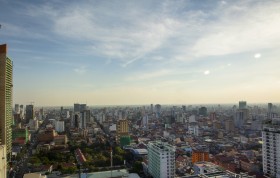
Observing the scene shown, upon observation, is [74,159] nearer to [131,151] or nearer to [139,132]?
[131,151]

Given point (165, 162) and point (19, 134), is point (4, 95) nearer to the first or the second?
point (165, 162)

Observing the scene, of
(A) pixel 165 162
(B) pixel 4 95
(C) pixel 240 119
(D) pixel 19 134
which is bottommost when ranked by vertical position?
(D) pixel 19 134

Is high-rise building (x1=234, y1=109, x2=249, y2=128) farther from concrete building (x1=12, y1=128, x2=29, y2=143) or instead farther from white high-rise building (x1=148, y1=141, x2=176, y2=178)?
concrete building (x1=12, y1=128, x2=29, y2=143)

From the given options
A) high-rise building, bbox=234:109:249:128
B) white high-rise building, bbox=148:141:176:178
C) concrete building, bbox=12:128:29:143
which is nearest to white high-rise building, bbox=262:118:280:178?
white high-rise building, bbox=148:141:176:178

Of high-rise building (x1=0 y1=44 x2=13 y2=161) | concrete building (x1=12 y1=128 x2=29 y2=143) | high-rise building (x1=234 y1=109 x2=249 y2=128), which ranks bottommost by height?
concrete building (x1=12 y1=128 x2=29 y2=143)

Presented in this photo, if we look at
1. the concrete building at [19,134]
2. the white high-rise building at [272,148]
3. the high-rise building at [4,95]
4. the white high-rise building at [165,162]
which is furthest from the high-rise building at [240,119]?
the high-rise building at [4,95]

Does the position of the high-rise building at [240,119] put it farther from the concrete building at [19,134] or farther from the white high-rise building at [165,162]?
the concrete building at [19,134]

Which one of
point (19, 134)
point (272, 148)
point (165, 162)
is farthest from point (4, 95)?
point (19, 134)

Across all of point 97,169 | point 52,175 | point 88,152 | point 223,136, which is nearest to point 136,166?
point 97,169
